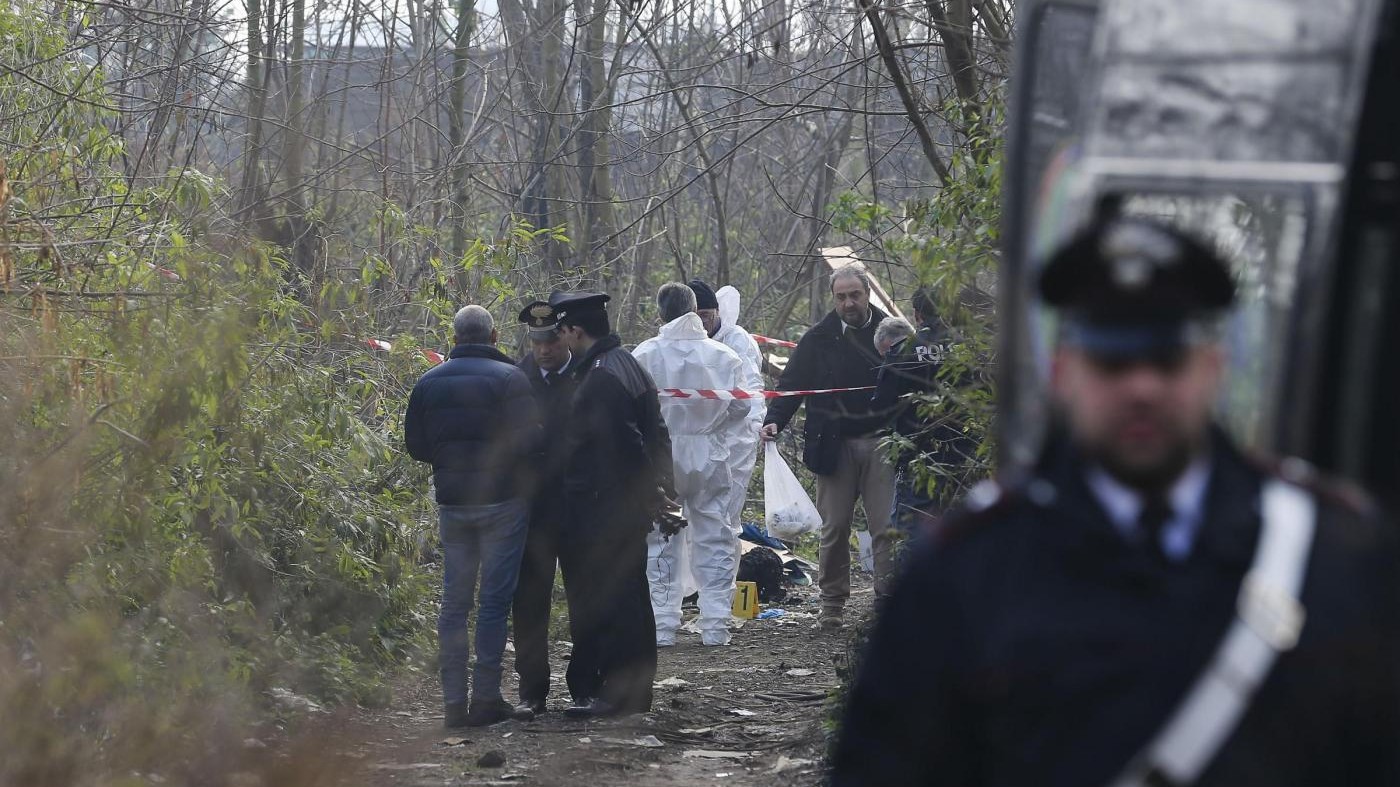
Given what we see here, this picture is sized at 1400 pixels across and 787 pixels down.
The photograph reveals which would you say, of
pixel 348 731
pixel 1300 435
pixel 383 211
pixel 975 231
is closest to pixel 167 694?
pixel 348 731

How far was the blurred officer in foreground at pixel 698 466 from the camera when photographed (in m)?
10.9

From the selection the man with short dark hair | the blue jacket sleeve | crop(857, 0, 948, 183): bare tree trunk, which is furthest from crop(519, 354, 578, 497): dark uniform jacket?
the man with short dark hair

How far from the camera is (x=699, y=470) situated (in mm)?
11062

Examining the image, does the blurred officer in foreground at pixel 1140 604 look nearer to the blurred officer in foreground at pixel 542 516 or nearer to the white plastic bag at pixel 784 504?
the blurred officer in foreground at pixel 542 516

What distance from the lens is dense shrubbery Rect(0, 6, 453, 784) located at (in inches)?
241

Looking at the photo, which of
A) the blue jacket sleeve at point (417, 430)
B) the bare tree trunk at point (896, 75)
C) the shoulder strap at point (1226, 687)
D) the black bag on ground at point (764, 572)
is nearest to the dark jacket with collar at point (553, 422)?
the blue jacket sleeve at point (417, 430)

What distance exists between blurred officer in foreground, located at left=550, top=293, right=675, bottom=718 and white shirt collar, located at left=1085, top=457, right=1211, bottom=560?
6453mm

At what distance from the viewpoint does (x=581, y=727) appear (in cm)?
849

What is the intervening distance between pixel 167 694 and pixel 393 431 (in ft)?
15.2

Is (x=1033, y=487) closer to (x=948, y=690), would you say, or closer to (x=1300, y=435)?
(x=948, y=690)

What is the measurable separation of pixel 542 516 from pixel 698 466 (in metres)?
2.31

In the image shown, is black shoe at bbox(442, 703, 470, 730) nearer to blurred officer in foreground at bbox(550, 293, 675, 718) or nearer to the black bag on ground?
blurred officer in foreground at bbox(550, 293, 675, 718)

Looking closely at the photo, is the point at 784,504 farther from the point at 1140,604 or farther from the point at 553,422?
the point at 1140,604

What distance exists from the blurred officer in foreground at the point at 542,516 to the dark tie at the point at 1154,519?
6.52 metres
